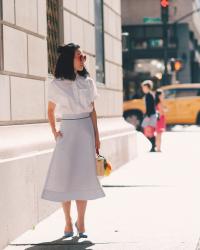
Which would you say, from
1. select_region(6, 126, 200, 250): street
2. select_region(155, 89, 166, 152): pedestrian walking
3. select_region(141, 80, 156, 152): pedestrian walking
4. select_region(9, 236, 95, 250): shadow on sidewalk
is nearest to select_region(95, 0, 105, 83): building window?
select_region(6, 126, 200, 250): street

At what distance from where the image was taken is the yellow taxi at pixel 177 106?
28.4m

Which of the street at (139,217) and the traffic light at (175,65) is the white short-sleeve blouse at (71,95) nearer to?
the street at (139,217)

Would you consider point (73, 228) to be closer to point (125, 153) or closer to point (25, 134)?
point (25, 134)

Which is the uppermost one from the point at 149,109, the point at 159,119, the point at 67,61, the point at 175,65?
the point at 175,65

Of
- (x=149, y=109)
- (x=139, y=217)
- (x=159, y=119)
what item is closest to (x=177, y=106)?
(x=159, y=119)

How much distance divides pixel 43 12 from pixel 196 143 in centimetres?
1237

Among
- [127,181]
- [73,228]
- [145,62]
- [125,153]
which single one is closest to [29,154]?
[73,228]

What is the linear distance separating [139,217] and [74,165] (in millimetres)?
1338

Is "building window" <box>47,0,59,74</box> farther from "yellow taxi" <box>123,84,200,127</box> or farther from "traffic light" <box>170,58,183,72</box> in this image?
"traffic light" <box>170,58,183,72</box>

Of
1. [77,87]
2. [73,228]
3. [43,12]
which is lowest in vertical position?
[73,228]

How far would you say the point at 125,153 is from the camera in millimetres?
13398

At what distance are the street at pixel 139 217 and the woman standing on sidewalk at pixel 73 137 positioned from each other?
36 cm

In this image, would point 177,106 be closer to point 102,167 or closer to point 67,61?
point 102,167

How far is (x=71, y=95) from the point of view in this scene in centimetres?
627
